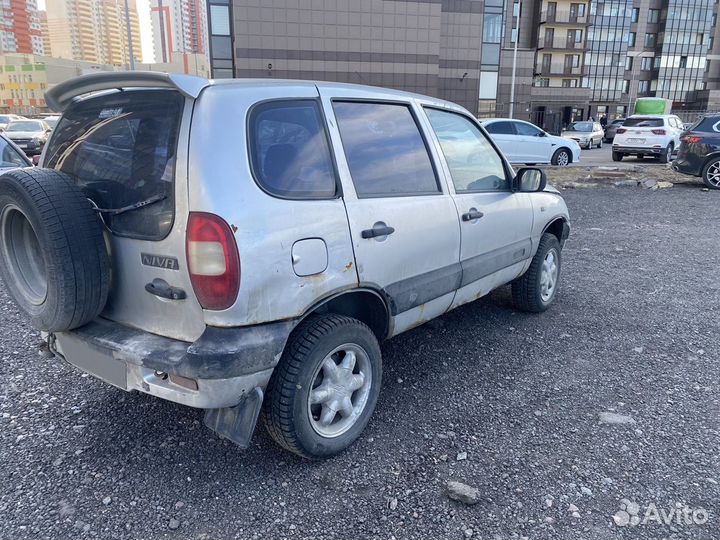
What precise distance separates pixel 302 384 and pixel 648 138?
20.5m

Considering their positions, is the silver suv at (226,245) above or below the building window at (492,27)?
below

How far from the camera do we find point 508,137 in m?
17.6

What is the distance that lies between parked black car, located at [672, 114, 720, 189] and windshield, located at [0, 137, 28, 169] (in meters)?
13.9

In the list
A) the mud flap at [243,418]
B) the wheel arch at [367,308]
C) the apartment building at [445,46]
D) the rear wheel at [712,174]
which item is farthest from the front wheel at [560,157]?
the apartment building at [445,46]

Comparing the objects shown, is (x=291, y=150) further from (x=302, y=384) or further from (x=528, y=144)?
(x=528, y=144)

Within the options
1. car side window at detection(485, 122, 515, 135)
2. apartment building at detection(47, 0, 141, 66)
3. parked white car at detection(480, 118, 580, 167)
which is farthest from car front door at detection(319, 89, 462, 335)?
apartment building at detection(47, 0, 141, 66)

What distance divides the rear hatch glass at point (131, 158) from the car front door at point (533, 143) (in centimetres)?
1699

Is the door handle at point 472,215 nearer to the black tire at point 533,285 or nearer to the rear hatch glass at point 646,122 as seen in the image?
the black tire at point 533,285

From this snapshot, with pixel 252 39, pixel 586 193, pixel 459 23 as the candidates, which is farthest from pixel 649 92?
pixel 586 193

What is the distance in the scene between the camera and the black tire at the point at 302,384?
8.11 ft

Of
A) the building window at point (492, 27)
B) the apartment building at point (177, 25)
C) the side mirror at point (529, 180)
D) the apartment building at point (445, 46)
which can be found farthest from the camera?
the apartment building at point (177, 25)

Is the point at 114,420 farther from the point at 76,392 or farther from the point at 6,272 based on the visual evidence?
the point at 6,272

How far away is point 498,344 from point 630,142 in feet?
60.8

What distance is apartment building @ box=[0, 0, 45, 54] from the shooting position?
9906cm
